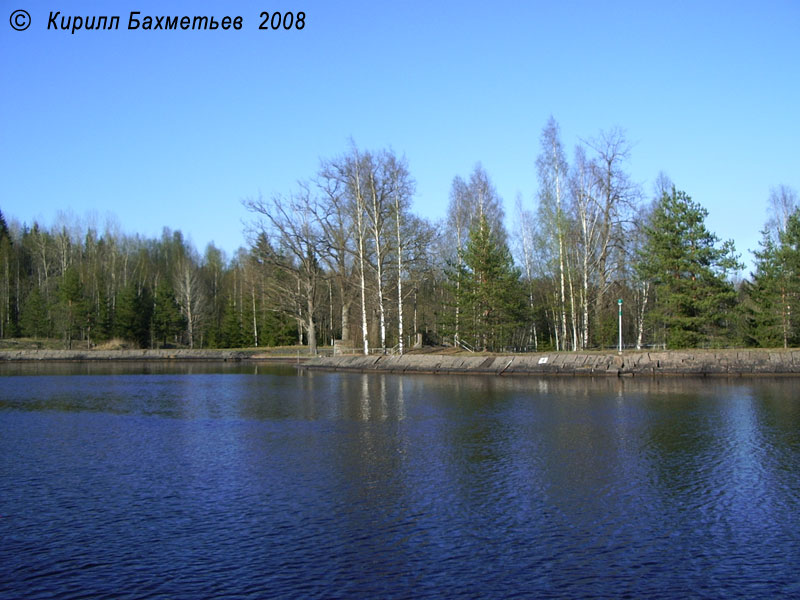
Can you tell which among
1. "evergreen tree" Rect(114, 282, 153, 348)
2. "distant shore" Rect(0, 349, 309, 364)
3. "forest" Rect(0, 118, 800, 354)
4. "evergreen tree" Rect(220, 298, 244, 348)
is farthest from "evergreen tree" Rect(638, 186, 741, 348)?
"evergreen tree" Rect(114, 282, 153, 348)

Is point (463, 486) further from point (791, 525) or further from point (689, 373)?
point (689, 373)

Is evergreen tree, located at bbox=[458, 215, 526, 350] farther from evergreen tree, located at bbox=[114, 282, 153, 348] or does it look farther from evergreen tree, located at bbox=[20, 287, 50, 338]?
evergreen tree, located at bbox=[20, 287, 50, 338]

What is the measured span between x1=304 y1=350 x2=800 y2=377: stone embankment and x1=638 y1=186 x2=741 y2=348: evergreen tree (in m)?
2.80

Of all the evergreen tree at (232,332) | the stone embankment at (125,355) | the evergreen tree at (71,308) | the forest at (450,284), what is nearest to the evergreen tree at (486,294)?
the forest at (450,284)

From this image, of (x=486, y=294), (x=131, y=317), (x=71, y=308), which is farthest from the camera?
(x=131, y=317)

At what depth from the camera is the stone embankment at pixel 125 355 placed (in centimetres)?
5403

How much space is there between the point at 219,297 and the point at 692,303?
51.8m

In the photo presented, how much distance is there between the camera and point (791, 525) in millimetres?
9344

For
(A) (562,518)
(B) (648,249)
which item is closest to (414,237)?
(B) (648,249)

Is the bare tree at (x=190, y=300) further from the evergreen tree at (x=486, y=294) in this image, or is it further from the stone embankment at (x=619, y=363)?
the evergreen tree at (x=486, y=294)

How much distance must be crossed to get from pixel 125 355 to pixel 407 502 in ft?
158

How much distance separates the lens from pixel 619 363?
31.3m

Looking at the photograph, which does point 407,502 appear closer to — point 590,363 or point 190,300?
point 590,363

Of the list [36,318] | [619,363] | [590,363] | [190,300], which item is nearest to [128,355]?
[190,300]
